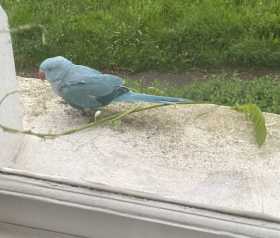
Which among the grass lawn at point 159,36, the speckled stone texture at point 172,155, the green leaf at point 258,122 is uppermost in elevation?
the green leaf at point 258,122

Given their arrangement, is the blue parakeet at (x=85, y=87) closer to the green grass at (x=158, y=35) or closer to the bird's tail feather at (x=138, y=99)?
the bird's tail feather at (x=138, y=99)

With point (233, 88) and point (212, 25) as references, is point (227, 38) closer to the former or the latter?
point (212, 25)

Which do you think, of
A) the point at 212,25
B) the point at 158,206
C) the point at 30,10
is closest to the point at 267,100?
the point at 212,25

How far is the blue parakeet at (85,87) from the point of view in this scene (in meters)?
0.84

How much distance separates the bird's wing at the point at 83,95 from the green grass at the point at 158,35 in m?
1.15

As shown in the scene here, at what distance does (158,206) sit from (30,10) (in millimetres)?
1633

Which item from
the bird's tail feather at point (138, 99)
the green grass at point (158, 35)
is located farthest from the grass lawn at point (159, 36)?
the bird's tail feather at point (138, 99)

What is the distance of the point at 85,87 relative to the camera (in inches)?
33.2

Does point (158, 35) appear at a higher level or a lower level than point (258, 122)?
lower

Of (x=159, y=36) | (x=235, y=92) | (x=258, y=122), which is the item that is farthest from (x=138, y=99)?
(x=159, y=36)

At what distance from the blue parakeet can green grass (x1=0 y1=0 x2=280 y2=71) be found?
3.73 feet

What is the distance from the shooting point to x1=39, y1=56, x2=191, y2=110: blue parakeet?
843mm

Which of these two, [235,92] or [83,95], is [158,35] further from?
[83,95]

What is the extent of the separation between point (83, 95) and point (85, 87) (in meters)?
0.01
